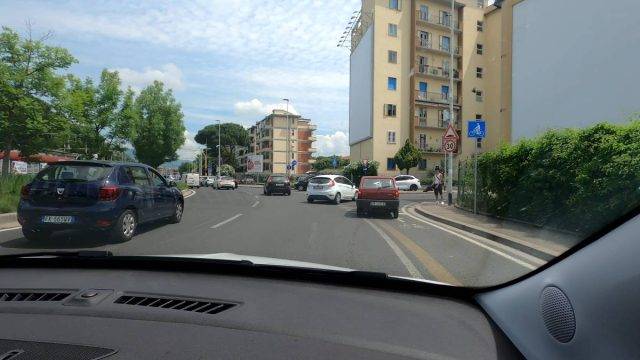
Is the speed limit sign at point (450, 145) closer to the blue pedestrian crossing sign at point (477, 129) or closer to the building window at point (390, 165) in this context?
the blue pedestrian crossing sign at point (477, 129)

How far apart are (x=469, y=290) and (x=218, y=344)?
5.02ft

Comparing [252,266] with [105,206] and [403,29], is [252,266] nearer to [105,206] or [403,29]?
[105,206]

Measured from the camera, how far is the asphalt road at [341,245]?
651cm

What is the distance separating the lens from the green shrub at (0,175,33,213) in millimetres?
13906

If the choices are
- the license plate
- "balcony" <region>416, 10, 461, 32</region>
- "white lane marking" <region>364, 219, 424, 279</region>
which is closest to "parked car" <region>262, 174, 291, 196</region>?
"white lane marking" <region>364, 219, 424, 279</region>

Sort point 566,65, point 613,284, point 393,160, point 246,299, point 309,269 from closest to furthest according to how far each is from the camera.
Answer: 1. point 613,284
2. point 246,299
3. point 309,269
4. point 566,65
5. point 393,160

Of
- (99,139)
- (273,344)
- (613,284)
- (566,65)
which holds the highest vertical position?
(566,65)

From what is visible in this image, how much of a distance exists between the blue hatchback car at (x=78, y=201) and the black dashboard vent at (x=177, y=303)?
6.53m

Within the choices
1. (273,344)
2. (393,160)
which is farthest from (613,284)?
(393,160)

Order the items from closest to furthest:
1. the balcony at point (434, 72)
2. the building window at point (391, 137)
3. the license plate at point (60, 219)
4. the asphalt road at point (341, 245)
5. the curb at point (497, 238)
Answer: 1. the curb at point (497, 238)
2. the asphalt road at point (341, 245)
3. the license plate at point (60, 219)
4. the building window at point (391, 137)
5. the balcony at point (434, 72)

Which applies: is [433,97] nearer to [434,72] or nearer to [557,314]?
[434,72]

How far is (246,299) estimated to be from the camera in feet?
8.98

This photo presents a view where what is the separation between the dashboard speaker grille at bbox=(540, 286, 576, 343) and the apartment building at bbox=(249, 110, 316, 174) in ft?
319

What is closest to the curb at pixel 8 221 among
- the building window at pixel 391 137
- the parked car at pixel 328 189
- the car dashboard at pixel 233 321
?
the car dashboard at pixel 233 321
